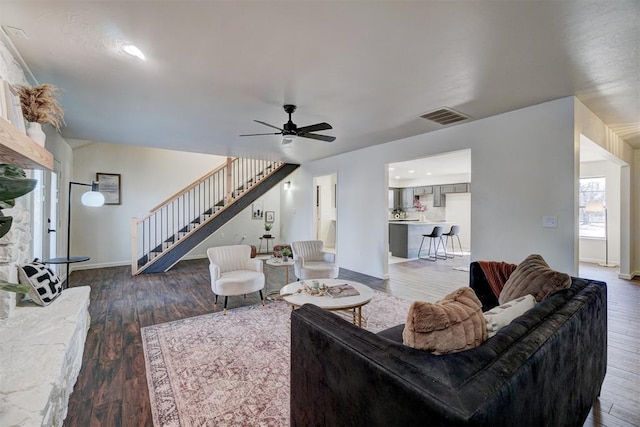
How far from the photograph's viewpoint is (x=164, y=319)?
3393mm

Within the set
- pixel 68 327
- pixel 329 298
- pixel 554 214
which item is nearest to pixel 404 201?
pixel 554 214

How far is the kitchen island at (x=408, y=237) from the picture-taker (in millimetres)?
7430

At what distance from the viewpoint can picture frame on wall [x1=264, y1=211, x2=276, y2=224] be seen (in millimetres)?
8719

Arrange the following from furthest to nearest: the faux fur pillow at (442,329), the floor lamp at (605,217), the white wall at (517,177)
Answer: the floor lamp at (605,217) → the white wall at (517,177) → the faux fur pillow at (442,329)

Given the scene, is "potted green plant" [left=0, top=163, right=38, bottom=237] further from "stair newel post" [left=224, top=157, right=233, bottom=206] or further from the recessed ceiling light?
"stair newel post" [left=224, top=157, right=233, bottom=206]

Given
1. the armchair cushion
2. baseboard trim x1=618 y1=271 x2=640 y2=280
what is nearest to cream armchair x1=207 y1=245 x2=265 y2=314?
the armchair cushion

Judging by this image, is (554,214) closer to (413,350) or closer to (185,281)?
(413,350)

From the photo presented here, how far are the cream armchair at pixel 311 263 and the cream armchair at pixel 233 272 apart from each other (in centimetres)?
65

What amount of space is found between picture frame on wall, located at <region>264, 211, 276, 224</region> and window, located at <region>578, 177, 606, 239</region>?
311 inches

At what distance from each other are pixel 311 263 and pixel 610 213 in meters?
7.03

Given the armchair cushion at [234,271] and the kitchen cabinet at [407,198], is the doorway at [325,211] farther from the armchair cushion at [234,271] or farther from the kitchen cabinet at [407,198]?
the armchair cushion at [234,271]

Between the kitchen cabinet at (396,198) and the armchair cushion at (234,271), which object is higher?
the kitchen cabinet at (396,198)

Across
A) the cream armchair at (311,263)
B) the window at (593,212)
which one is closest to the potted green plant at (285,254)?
the cream armchair at (311,263)

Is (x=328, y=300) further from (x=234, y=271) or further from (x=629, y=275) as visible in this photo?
(x=629, y=275)
